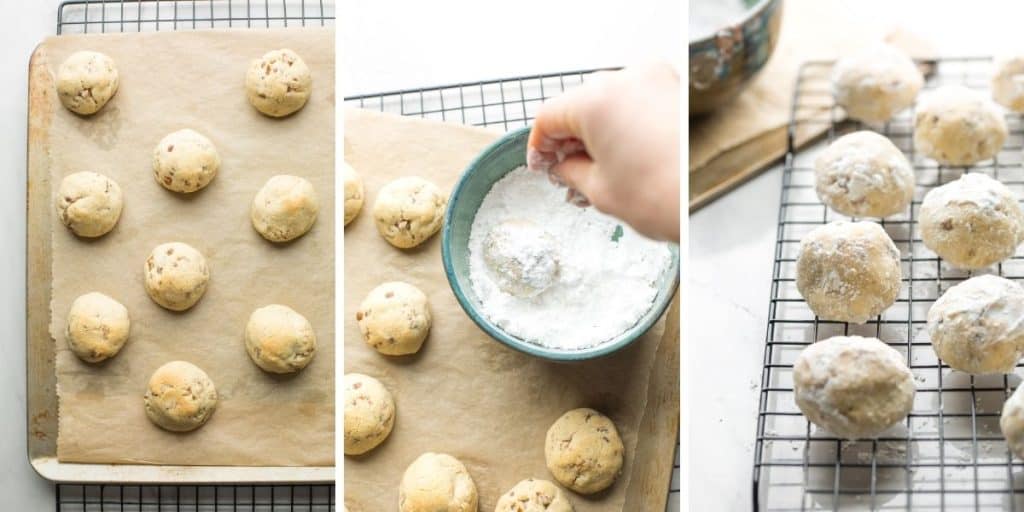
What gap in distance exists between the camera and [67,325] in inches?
58.1

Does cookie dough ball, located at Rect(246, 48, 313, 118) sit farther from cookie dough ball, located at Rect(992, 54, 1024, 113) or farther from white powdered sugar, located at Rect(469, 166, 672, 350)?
cookie dough ball, located at Rect(992, 54, 1024, 113)

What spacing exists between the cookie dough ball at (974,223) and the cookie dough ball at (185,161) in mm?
1039

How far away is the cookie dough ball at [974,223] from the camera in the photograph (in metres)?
1.32

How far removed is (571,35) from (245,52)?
627 millimetres

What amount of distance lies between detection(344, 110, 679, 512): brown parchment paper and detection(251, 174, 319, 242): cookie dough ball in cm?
21

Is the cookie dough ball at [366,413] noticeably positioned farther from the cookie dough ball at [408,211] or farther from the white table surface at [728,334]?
the white table surface at [728,334]

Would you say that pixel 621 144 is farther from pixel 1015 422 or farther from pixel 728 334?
pixel 1015 422

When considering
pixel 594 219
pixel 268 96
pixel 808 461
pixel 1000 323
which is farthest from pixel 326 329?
pixel 1000 323

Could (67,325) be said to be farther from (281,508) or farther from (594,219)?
(594,219)

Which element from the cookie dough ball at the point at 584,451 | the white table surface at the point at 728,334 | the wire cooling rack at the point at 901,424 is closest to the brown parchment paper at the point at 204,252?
the cookie dough ball at the point at 584,451

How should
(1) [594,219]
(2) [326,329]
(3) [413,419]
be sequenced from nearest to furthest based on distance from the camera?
(1) [594,219] → (3) [413,419] → (2) [326,329]

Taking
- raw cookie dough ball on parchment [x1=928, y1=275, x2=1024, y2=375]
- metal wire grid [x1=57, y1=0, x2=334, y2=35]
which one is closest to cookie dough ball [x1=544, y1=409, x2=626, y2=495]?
raw cookie dough ball on parchment [x1=928, y1=275, x2=1024, y2=375]

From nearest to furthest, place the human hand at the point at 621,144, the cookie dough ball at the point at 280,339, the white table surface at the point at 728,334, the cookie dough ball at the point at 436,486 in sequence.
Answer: the human hand at the point at 621,144 → the cookie dough ball at the point at 436,486 → the white table surface at the point at 728,334 → the cookie dough ball at the point at 280,339

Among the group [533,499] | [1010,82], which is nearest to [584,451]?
[533,499]
